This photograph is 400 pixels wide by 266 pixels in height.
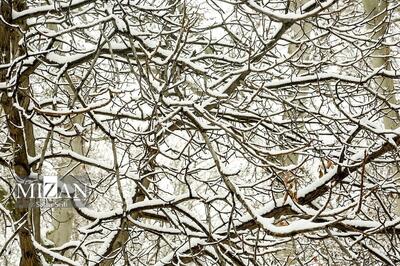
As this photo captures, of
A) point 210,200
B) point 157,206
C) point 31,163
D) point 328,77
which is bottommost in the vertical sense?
point 210,200


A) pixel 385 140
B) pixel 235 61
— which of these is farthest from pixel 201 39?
pixel 385 140

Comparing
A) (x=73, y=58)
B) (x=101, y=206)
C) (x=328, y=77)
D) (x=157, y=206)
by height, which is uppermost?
(x=101, y=206)

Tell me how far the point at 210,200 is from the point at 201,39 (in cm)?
239

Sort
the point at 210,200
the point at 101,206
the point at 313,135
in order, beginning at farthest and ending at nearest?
1. the point at 101,206
2. the point at 313,135
3. the point at 210,200

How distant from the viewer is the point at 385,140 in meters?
4.12

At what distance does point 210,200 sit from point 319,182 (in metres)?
1.02

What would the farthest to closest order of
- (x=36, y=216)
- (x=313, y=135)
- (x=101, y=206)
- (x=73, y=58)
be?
(x=101, y=206) → (x=313, y=135) → (x=36, y=216) → (x=73, y=58)

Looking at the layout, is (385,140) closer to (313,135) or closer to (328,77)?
(328,77)

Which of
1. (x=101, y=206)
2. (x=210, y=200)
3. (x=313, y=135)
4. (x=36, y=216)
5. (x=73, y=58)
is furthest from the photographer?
(x=101, y=206)

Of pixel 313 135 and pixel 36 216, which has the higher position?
pixel 313 135

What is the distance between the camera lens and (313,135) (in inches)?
214

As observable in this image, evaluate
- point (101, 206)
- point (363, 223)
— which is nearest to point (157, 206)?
point (363, 223)

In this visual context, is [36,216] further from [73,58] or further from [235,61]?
[235,61]

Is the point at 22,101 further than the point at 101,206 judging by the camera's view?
No
